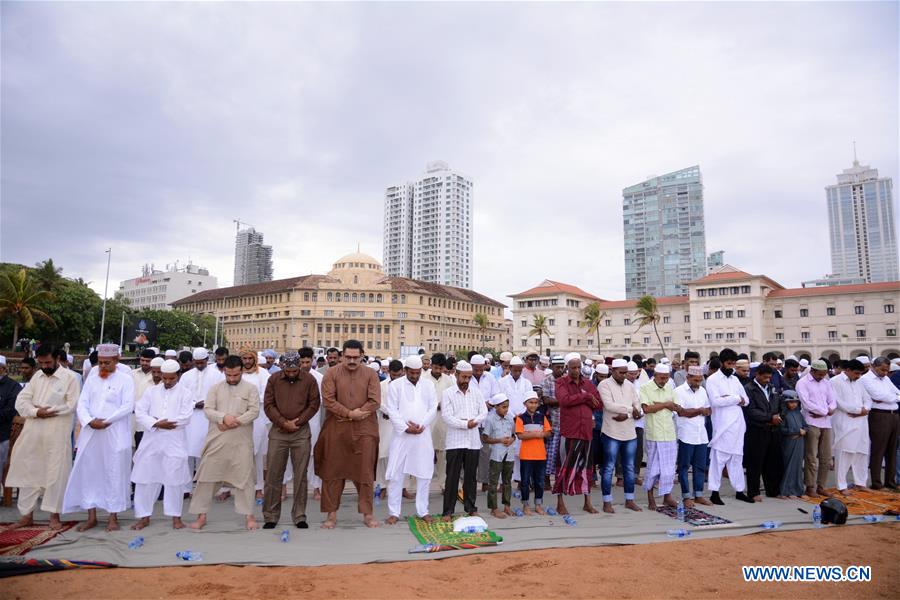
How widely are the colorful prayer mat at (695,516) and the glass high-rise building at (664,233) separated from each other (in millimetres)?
101021

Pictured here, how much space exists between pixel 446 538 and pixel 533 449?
163 cm

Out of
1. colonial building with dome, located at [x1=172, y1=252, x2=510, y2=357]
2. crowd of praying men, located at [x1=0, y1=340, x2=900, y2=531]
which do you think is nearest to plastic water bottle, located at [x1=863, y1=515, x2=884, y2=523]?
crowd of praying men, located at [x1=0, y1=340, x2=900, y2=531]

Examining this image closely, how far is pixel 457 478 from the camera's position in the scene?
6.36 metres

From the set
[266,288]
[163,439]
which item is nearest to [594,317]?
[266,288]

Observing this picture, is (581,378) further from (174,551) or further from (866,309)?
(866,309)

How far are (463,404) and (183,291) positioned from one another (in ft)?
409

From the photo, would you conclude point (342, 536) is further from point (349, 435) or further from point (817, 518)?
point (817, 518)

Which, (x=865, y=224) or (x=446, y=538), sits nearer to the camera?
(x=446, y=538)

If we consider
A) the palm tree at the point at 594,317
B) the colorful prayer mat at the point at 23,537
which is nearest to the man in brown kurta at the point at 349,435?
the colorful prayer mat at the point at 23,537

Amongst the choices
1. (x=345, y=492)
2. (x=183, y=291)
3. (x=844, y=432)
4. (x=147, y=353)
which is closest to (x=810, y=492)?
(x=844, y=432)

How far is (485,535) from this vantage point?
544 centimetres

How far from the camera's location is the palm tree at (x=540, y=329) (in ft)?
220

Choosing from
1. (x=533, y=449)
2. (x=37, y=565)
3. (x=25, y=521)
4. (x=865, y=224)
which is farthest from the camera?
(x=865, y=224)

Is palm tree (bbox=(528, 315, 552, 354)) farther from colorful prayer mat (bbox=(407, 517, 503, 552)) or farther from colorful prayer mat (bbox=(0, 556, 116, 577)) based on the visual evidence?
colorful prayer mat (bbox=(0, 556, 116, 577))
